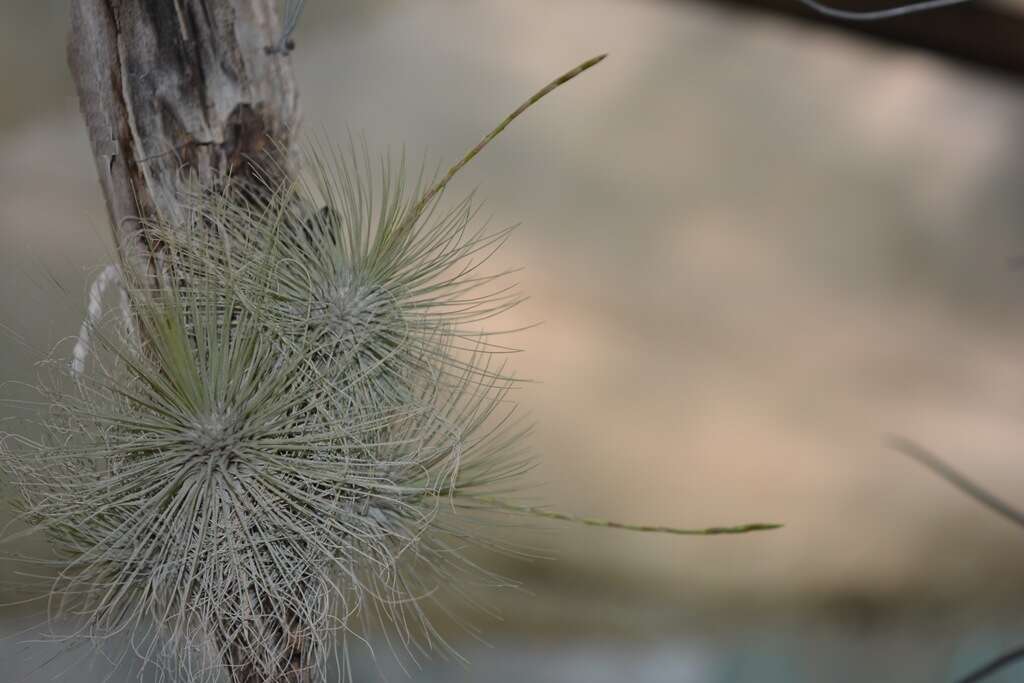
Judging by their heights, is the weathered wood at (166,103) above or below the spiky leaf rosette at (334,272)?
above

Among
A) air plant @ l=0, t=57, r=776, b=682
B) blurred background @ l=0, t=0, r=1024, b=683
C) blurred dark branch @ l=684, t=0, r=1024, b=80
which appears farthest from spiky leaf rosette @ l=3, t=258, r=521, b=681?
blurred dark branch @ l=684, t=0, r=1024, b=80

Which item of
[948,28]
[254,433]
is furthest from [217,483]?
[948,28]

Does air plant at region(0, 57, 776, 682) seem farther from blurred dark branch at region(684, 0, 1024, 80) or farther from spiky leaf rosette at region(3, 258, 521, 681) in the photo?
blurred dark branch at region(684, 0, 1024, 80)

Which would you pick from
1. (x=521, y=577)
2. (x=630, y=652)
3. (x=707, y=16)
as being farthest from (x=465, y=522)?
(x=707, y=16)

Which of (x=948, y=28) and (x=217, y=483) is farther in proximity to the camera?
(x=948, y=28)

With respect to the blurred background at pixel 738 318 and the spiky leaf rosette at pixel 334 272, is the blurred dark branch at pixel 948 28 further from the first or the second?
the spiky leaf rosette at pixel 334 272

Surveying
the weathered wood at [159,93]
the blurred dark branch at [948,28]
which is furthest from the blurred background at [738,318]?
the weathered wood at [159,93]

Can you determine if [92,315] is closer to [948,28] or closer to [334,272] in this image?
[334,272]
